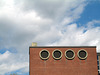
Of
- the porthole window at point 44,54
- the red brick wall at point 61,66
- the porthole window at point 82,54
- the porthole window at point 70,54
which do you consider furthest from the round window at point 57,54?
the porthole window at point 82,54

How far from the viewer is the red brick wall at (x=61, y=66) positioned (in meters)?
41.7

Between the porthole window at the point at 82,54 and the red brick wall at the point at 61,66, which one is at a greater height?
the porthole window at the point at 82,54

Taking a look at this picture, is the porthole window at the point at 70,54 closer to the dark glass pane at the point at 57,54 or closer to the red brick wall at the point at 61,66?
the red brick wall at the point at 61,66

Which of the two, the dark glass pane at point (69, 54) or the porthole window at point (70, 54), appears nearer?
the porthole window at point (70, 54)

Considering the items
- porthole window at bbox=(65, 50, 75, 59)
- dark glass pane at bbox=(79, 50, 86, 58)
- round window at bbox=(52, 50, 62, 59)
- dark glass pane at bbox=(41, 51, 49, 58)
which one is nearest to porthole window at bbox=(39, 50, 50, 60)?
dark glass pane at bbox=(41, 51, 49, 58)

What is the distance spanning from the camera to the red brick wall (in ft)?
137

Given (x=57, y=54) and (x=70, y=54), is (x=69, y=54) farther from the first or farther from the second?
(x=57, y=54)

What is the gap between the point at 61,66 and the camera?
138ft

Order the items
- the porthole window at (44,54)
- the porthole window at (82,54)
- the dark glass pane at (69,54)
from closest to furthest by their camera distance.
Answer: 1. the porthole window at (44,54)
2. the dark glass pane at (69,54)
3. the porthole window at (82,54)

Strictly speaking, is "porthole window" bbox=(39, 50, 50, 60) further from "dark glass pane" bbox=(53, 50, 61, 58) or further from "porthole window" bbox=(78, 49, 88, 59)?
"porthole window" bbox=(78, 49, 88, 59)

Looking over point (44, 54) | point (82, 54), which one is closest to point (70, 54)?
point (82, 54)

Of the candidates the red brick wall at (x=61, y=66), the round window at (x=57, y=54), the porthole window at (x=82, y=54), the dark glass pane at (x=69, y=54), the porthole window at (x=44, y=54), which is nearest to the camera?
the red brick wall at (x=61, y=66)

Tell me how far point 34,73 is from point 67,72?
29.7ft

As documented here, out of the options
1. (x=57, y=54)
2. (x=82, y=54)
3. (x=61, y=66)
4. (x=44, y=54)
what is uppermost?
(x=44, y=54)
